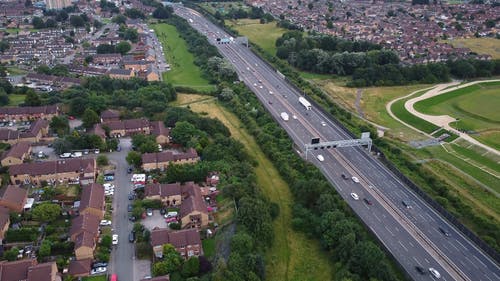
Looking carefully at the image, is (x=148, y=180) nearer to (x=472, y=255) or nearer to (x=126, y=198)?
(x=126, y=198)

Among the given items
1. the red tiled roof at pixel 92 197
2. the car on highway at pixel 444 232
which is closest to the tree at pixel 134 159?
the red tiled roof at pixel 92 197

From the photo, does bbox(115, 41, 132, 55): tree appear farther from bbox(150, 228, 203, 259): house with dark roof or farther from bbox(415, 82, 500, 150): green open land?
bbox(150, 228, 203, 259): house with dark roof


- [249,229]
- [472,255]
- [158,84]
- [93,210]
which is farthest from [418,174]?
[158,84]

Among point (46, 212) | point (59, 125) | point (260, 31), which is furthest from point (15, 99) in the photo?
point (260, 31)

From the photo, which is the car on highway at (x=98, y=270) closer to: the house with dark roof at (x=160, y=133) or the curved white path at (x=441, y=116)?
the house with dark roof at (x=160, y=133)

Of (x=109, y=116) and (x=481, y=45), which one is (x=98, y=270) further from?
(x=481, y=45)
